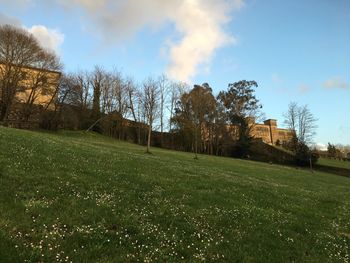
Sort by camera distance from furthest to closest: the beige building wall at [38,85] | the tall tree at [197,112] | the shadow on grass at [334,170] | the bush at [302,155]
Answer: the tall tree at [197,112], the bush at [302,155], the shadow on grass at [334,170], the beige building wall at [38,85]

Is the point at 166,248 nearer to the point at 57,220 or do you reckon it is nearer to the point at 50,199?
the point at 57,220

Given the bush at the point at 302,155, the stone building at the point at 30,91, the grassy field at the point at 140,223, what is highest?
the stone building at the point at 30,91

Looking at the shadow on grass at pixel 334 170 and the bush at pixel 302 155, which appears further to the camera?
the bush at pixel 302 155

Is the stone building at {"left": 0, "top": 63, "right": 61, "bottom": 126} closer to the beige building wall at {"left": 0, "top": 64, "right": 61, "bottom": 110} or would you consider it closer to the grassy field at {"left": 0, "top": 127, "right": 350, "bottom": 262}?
the beige building wall at {"left": 0, "top": 64, "right": 61, "bottom": 110}

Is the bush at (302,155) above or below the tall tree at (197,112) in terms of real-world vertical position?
below

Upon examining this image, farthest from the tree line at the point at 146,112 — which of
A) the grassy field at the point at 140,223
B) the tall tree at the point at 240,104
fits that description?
the grassy field at the point at 140,223

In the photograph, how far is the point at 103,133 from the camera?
9381 centimetres

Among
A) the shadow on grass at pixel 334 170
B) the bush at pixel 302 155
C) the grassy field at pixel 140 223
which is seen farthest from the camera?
the bush at pixel 302 155

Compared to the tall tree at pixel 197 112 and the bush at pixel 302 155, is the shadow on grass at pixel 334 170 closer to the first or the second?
the bush at pixel 302 155

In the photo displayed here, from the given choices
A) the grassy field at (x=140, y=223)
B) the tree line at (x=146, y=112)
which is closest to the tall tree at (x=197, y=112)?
the tree line at (x=146, y=112)

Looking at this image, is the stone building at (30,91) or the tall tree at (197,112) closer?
the stone building at (30,91)

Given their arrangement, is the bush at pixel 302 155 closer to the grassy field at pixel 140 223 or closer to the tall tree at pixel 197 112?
the tall tree at pixel 197 112

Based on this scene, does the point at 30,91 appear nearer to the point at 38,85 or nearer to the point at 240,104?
the point at 38,85

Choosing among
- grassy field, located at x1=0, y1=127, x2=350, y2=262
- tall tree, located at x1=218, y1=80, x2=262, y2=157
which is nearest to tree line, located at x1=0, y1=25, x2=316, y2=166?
tall tree, located at x1=218, y1=80, x2=262, y2=157
